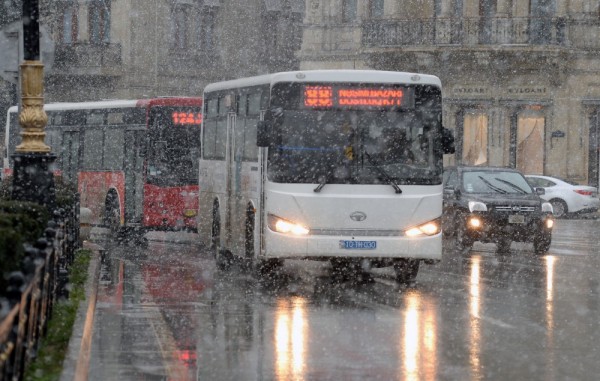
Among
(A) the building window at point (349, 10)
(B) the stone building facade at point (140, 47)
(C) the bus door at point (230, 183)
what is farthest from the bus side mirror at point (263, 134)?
(B) the stone building facade at point (140, 47)

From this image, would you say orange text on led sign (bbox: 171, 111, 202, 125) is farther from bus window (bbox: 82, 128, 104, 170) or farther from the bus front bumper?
the bus front bumper

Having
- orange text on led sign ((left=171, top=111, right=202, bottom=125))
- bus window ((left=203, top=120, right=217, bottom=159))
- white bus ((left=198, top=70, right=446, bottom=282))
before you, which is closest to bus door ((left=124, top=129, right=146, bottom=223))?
orange text on led sign ((left=171, top=111, right=202, bottom=125))

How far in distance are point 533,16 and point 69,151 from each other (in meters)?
19.6

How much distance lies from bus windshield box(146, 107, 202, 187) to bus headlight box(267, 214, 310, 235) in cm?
835

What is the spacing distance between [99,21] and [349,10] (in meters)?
10.6

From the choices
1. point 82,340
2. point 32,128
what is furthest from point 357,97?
point 82,340

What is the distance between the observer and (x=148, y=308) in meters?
15.3

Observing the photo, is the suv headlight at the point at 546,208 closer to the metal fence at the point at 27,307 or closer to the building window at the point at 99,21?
the metal fence at the point at 27,307

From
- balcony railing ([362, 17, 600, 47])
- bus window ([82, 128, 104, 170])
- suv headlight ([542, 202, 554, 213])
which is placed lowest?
suv headlight ([542, 202, 554, 213])

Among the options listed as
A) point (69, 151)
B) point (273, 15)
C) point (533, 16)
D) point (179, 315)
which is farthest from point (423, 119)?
point (273, 15)

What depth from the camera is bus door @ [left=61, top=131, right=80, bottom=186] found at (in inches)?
1196

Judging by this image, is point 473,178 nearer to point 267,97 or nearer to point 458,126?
point 267,97

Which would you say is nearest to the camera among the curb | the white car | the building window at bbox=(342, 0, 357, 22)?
the curb

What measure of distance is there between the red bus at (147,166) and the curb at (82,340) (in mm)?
8878
